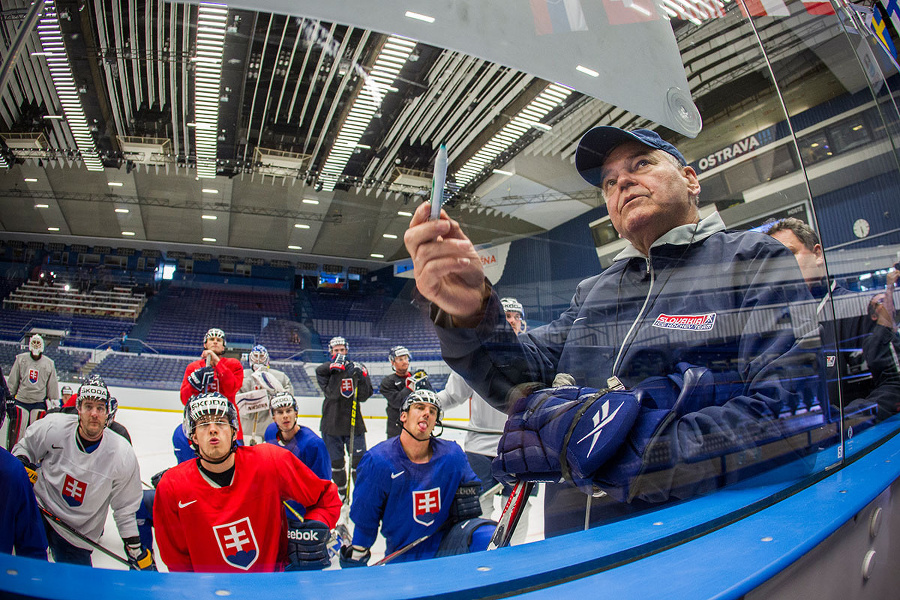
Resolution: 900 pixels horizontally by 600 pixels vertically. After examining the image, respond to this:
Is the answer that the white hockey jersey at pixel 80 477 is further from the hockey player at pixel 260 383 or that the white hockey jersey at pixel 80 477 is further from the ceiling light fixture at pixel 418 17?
the ceiling light fixture at pixel 418 17

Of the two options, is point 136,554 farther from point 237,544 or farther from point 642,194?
point 642,194

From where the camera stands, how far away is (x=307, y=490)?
134 cm

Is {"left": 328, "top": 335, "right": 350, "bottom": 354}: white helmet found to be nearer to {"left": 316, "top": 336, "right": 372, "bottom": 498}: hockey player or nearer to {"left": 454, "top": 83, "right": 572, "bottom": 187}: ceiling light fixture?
{"left": 316, "top": 336, "right": 372, "bottom": 498}: hockey player

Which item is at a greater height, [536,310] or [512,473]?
[536,310]

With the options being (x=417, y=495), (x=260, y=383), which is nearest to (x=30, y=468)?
(x=260, y=383)

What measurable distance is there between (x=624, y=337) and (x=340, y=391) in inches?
18.4

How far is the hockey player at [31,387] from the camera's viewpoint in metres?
0.45

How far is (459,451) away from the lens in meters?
1.88

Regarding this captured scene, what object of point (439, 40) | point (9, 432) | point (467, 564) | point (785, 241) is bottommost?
point (467, 564)

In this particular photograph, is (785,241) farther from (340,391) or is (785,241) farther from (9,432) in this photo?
(9,432)

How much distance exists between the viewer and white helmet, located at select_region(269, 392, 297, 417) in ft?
2.41

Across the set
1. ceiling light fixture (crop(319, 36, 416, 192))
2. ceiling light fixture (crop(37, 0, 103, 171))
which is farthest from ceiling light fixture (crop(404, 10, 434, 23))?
ceiling light fixture (crop(37, 0, 103, 171))

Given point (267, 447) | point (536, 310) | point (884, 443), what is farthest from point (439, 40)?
point (884, 443)

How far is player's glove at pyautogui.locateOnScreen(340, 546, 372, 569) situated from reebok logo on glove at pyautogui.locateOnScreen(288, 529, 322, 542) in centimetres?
8
